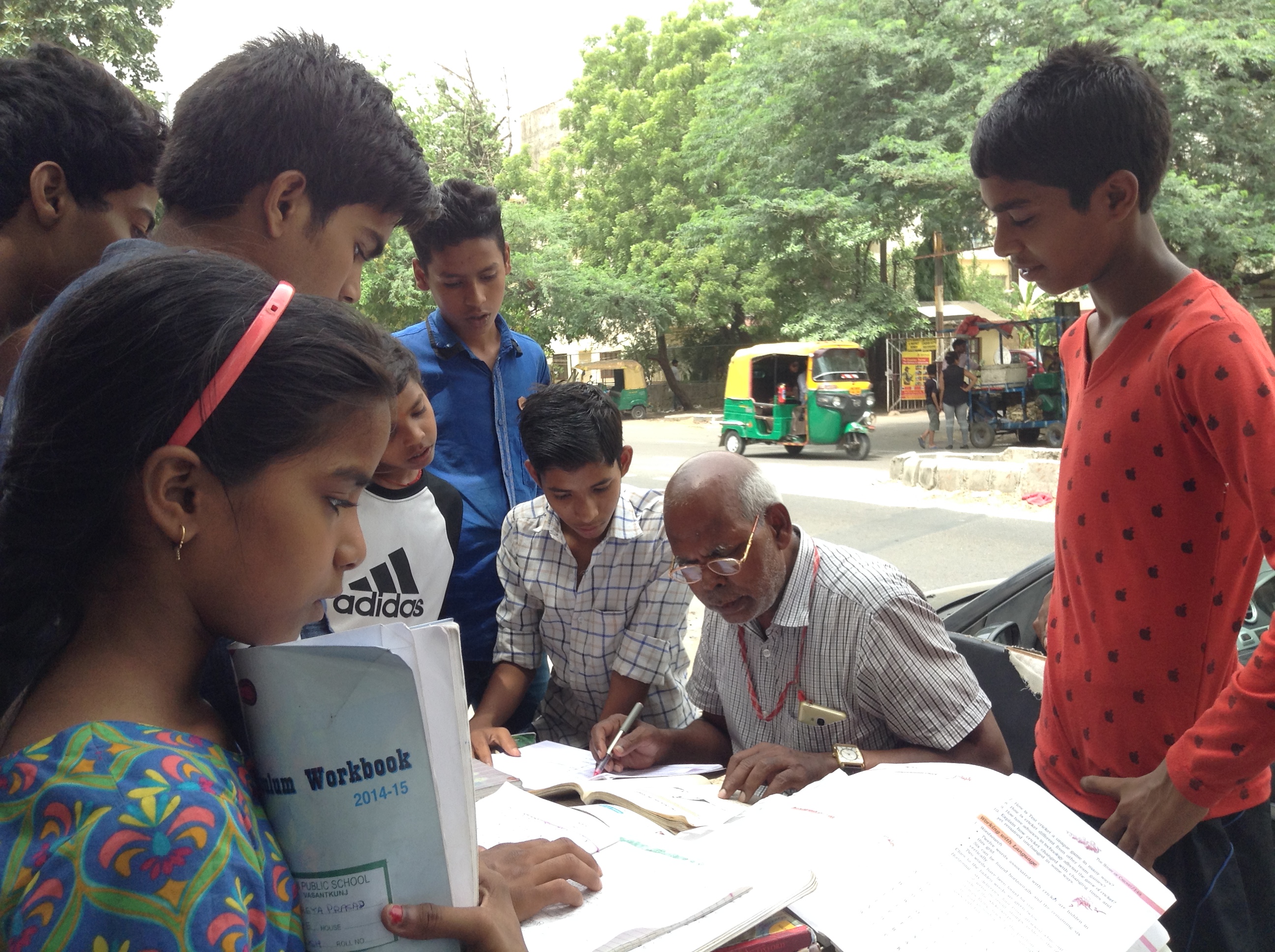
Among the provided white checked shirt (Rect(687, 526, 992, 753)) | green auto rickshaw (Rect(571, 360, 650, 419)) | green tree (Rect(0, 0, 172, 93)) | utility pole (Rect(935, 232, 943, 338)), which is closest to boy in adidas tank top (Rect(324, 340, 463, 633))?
white checked shirt (Rect(687, 526, 992, 753))

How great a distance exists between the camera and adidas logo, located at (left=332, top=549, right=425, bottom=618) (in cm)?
196

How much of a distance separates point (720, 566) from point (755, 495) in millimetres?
178

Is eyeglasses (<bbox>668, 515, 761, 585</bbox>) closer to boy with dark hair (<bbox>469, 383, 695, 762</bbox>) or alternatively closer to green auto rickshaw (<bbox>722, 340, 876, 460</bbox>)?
boy with dark hair (<bbox>469, 383, 695, 762</bbox>)

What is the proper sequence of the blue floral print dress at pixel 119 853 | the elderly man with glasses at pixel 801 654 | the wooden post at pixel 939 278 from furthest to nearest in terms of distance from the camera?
the wooden post at pixel 939 278, the elderly man with glasses at pixel 801 654, the blue floral print dress at pixel 119 853

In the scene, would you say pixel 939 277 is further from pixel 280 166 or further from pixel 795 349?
pixel 280 166

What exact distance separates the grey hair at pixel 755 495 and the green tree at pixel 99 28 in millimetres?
9931

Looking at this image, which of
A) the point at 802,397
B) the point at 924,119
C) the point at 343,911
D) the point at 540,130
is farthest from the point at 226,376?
the point at 540,130

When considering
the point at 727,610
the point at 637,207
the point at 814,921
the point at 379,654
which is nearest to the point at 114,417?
the point at 379,654

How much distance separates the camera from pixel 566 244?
914 inches

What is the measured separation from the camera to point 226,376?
80 cm

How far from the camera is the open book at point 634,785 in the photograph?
1433 millimetres

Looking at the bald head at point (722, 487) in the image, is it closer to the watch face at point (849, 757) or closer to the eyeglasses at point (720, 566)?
the eyeglasses at point (720, 566)

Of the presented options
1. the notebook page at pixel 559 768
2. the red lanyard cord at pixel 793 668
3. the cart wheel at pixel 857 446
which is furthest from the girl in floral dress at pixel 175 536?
the cart wheel at pixel 857 446

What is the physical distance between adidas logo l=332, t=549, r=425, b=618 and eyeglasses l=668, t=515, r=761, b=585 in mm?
576
